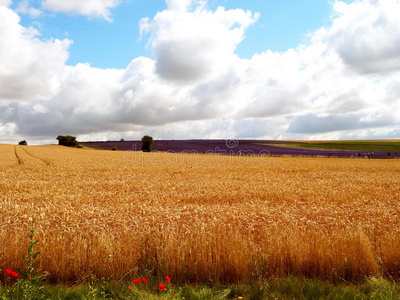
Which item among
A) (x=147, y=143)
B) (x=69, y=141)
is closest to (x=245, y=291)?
(x=147, y=143)

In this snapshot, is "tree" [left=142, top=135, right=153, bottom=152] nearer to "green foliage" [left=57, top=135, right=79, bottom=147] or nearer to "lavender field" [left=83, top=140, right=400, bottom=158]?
"lavender field" [left=83, top=140, right=400, bottom=158]

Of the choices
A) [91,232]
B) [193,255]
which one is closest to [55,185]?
[91,232]

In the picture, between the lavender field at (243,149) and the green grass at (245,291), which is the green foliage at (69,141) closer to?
the lavender field at (243,149)

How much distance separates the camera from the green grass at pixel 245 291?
473cm

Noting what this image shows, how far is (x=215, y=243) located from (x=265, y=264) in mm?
1170

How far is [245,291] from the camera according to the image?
506 cm

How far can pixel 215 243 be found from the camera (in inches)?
235

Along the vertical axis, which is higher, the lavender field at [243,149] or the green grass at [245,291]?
the lavender field at [243,149]

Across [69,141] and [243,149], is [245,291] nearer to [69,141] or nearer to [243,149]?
[243,149]

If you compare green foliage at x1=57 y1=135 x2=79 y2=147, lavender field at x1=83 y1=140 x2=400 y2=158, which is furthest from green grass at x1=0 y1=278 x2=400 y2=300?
green foliage at x1=57 y1=135 x2=79 y2=147

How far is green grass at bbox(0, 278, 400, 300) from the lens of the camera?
4727 millimetres

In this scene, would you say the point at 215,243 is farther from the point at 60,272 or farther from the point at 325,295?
the point at 60,272

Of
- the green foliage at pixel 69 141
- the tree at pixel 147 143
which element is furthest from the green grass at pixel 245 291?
the green foliage at pixel 69 141

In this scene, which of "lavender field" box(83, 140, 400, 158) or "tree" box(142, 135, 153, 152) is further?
"tree" box(142, 135, 153, 152)
